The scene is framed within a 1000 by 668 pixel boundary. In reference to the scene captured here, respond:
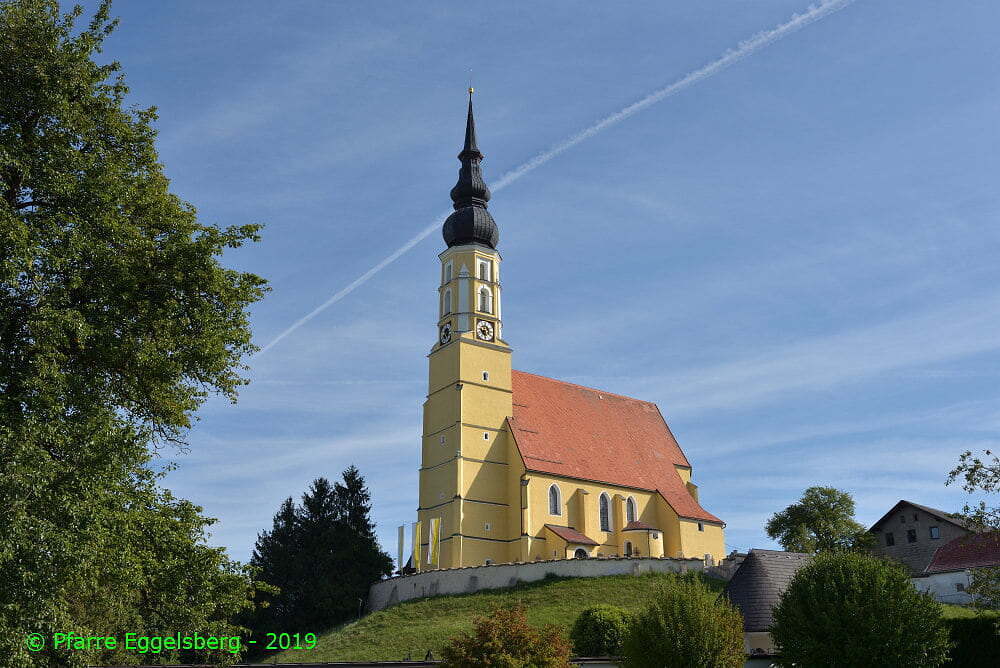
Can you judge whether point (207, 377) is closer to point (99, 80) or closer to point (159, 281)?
point (159, 281)

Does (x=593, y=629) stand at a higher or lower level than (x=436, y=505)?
lower

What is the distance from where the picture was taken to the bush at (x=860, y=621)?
82.5ft

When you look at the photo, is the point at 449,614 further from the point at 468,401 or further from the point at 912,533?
the point at 912,533

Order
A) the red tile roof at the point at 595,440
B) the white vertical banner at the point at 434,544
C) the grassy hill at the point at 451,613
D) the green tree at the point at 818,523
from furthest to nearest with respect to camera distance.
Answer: the green tree at the point at 818,523 < the red tile roof at the point at 595,440 < the white vertical banner at the point at 434,544 < the grassy hill at the point at 451,613

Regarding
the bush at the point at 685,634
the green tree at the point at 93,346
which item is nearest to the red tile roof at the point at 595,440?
the bush at the point at 685,634

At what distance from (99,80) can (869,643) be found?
2403cm

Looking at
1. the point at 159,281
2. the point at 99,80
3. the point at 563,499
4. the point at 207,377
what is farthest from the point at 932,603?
the point at 563,499

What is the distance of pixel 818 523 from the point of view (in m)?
66.2

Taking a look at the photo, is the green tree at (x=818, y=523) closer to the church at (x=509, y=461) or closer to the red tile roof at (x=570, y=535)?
the church at (x=509, y=461)

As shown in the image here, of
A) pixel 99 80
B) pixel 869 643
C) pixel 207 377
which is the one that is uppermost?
pixel 99 80

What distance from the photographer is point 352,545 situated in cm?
4950

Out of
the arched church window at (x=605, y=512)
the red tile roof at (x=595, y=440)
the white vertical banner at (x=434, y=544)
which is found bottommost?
the white vertical banner at (x=434, y=544)

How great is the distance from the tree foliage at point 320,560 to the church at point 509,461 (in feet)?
11.8

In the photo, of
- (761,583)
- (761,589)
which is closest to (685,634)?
(761,589)
